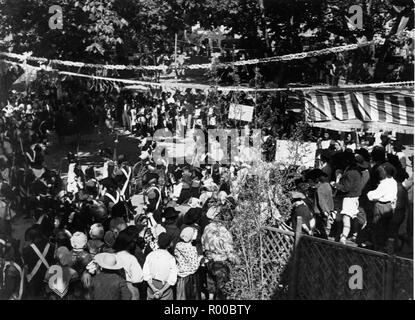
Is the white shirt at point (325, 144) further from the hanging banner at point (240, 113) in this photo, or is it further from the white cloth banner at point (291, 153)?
the hanging banner at point (240, 113)

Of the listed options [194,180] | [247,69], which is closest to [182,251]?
[194,180]

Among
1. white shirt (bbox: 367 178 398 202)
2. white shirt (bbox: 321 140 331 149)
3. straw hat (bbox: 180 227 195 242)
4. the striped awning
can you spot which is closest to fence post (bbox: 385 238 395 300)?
straw hat (bbox: 180 227 195 242)

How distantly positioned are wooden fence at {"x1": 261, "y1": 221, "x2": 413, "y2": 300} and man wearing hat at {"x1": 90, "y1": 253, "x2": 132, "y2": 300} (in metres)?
1.80

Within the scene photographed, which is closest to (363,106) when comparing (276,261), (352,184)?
(352,184)

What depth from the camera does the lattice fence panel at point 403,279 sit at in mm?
4888

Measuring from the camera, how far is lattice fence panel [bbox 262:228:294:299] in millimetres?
6200

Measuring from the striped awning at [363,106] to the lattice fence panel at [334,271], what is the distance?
4.28 meters

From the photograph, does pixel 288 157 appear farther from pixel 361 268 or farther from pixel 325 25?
pixel 325 25

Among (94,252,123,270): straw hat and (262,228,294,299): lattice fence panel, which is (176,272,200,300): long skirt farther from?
(94,252,123,270): straw hat

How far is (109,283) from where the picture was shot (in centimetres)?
518

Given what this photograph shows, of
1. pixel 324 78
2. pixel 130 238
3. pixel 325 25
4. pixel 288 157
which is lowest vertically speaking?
pixel 130 238

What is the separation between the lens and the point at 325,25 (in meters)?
12.3
